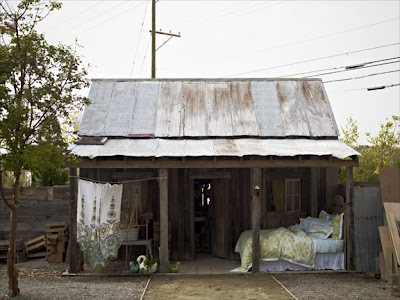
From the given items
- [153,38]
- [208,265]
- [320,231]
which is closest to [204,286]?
[208,265]

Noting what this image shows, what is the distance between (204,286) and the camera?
10.6 meters

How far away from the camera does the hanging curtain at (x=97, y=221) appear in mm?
11508

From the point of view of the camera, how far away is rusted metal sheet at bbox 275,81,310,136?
13.3 m

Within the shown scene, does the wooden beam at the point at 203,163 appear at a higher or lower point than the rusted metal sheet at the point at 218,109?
lower

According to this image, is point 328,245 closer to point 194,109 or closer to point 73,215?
point 194,109

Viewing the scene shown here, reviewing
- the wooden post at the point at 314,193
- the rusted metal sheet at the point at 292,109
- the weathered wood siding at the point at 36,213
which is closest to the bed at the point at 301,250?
the wooden post at the point at 314,193

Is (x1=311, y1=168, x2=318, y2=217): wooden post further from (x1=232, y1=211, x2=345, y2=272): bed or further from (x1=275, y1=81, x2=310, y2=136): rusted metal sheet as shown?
(x1=275, y1=81, x2=310, y2=136): rusted metal sheet

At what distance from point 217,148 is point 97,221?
127 inches

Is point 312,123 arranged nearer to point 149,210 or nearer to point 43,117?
point 149,210

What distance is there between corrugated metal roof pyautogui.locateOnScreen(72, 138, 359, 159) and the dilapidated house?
0.08 ft

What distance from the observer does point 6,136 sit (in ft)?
29.0

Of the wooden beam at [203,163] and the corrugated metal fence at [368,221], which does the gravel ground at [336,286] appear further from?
the wooden beam at [203,163]

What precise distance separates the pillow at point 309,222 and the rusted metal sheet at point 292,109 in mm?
2225

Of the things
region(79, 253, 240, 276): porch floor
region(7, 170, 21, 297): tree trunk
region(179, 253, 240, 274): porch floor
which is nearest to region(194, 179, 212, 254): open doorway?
region(179, 253, 240, 274): porch floor
